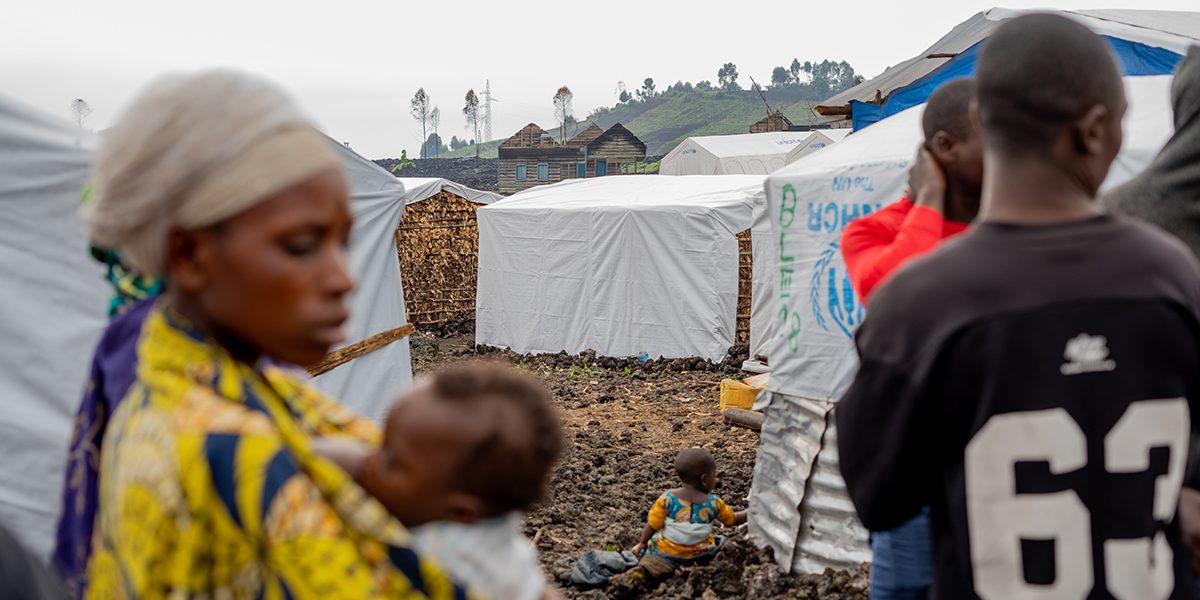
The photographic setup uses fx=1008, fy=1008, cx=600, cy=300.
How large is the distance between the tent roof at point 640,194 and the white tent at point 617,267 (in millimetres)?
20

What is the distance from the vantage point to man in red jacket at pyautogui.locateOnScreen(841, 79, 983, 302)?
238cm

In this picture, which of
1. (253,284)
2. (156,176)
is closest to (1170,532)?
(253,284)

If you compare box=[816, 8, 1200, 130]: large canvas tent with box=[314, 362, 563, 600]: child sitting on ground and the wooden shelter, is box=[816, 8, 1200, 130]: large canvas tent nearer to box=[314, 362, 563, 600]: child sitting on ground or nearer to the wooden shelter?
box=[314, 362, 563, 600]: child sitting on ground

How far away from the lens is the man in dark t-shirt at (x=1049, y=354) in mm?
1561

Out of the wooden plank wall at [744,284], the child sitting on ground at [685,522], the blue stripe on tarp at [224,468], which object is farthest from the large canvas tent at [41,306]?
the wooden plank wall at [744,284]

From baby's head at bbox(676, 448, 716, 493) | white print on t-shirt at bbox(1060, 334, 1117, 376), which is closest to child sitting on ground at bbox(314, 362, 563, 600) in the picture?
white print on t-shirt at bbox(1060, 334, 1117, 376)

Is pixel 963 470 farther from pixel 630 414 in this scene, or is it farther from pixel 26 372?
pixel 630 414

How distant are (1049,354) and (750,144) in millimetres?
32368

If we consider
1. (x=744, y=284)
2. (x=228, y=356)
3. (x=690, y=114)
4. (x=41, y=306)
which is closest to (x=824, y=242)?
(x=41, y=306)

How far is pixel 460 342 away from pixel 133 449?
15.0m

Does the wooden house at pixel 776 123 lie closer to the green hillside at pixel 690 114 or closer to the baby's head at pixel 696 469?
the green hillside at pixel 690 114

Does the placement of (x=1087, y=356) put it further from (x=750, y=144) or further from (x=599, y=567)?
(x=750, y=144)

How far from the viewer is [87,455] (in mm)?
1294

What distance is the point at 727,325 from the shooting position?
1284 centimetres
